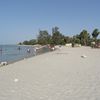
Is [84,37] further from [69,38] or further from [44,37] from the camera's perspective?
[44,37]

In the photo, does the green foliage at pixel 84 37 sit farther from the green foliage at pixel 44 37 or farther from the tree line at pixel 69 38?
the green foliage at pixel 44 37

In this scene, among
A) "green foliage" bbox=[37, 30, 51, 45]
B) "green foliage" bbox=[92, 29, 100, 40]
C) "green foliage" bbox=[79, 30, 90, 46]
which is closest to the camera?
"green foliage" bbox=[92, 29, 100, 40]

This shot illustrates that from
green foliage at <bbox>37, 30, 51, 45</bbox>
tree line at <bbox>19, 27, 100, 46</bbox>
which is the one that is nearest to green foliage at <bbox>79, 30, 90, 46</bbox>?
tree line at <bbox>19, 27, 100, 46</bbox>

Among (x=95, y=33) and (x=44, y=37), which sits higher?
(x=95, y=33)

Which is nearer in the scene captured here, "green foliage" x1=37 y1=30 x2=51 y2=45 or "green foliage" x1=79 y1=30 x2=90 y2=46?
"green foliage" x1=79 y1=30 x2=90 y2=46

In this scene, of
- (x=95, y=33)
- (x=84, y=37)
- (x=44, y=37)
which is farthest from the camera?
(x=44, y=37)

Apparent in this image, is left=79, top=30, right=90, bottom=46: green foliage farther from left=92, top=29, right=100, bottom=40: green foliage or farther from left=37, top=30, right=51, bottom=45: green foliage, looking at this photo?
left=37, top=30, right=51, bottom=45: green foliage

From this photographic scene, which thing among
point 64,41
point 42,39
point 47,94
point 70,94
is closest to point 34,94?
point 47,94

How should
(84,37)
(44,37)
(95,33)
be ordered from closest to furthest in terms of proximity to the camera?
(95,33)
(84,37)
(44,37)

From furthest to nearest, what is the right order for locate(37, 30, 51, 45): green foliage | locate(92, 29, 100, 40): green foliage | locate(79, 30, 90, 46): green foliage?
locate(37, 30, 51, 45): green foliage, locate(79, 30, 90, 46): green foliage, locate(92, 29, 100, 40): green foliage

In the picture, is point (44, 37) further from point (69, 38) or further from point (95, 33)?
point (95, 33)

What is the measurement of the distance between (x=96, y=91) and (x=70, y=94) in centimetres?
88

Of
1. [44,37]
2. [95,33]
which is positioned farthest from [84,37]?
[44,37]

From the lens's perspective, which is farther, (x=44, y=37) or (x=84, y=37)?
(x=44, y=37)
